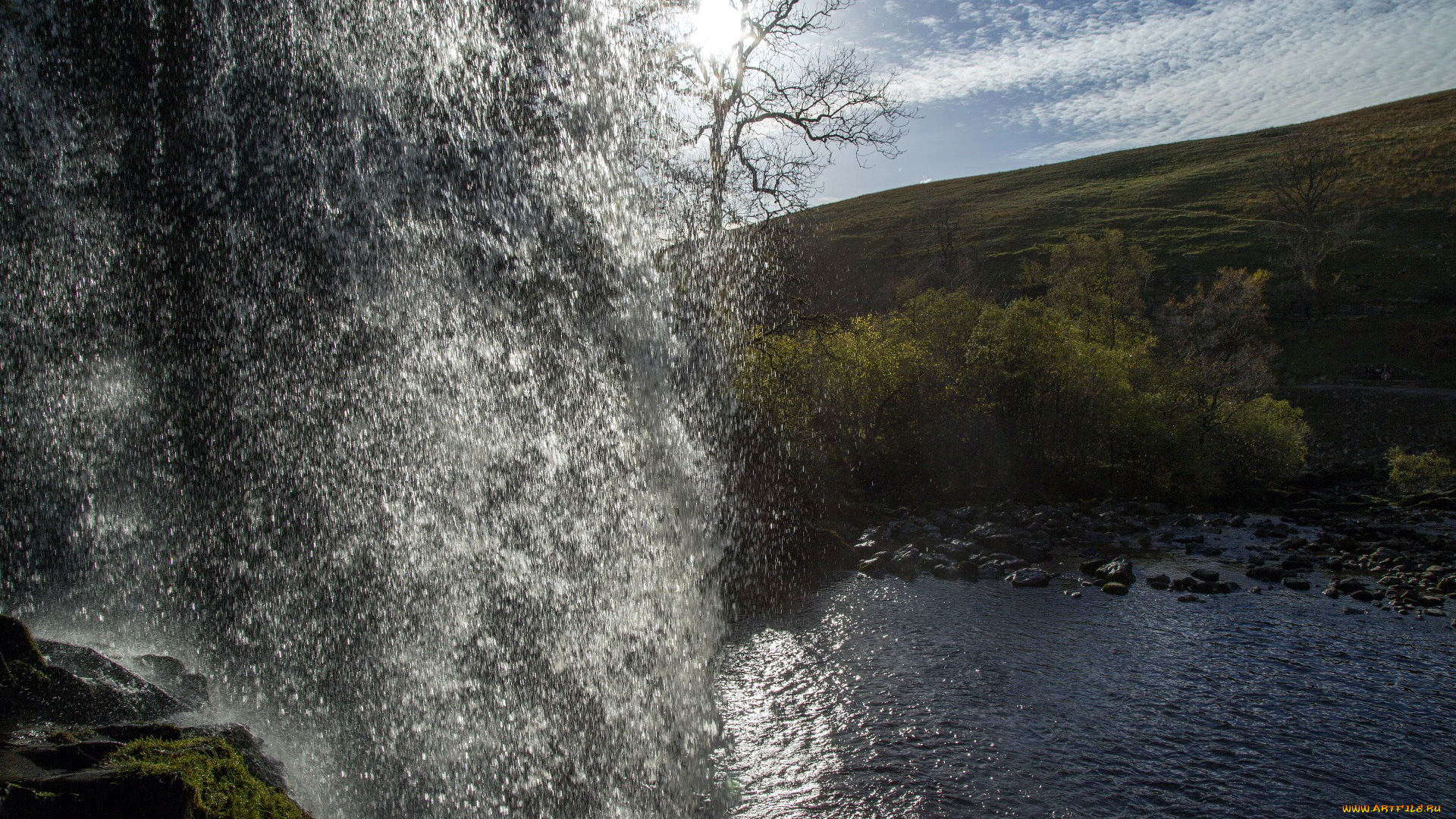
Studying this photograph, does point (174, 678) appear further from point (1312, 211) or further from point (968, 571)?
point (1312, 211)

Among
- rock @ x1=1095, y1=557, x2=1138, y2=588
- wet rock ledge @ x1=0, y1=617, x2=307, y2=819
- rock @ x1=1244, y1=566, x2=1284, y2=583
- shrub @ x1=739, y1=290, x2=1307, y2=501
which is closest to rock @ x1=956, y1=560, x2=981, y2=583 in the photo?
rock @ x1=1095, y1=557, x2=1138, y2=588

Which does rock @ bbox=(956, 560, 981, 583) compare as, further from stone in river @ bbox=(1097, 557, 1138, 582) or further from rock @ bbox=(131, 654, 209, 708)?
rock @ bbox=(131, 654, 209, 708)

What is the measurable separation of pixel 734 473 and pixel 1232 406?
85.2ft

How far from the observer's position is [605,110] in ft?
51.7

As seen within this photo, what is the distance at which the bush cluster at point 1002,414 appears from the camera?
80.3 feet

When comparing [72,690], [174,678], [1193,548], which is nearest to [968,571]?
[1193,548]

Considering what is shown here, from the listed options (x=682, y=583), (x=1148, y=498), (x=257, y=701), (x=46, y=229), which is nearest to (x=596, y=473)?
(x=682, y=583)

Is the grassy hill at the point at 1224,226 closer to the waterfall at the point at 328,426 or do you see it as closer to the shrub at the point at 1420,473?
the waterfall at the point at 328,426

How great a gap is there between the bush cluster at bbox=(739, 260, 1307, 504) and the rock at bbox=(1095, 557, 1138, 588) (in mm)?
7237

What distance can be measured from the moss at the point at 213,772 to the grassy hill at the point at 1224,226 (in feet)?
61.5

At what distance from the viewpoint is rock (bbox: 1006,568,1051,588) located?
15805 mm

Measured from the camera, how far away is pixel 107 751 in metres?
3.82

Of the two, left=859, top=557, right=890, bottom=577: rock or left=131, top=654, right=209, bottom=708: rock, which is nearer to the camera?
left=131, top=654, right=209, bottom=708: rock

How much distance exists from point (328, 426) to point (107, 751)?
557 cm
